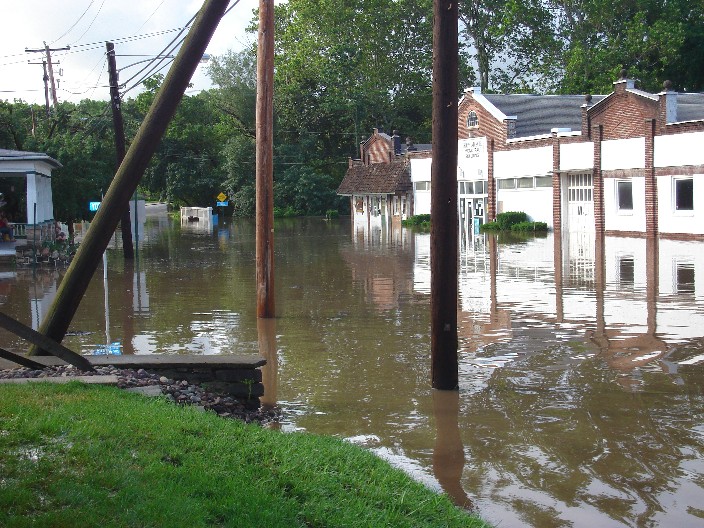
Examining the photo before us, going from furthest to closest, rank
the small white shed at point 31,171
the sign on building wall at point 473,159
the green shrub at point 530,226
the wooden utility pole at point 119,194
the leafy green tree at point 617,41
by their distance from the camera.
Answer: the leafy green tree at point 617,41 < the sign on building wall at point 473,159 < the green shrub at point 530,226 < the small white shed at point 31,171 < the wooden utility pole at point 119,194

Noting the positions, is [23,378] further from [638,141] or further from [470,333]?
[638,141]

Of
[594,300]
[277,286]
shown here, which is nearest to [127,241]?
[277,286]

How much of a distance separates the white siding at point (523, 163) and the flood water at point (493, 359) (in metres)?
16.2

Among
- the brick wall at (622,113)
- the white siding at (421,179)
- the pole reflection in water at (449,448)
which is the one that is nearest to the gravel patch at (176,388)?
the pole reflection in water at (449,448)

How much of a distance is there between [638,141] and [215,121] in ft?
220

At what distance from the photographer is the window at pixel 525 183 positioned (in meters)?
45.6

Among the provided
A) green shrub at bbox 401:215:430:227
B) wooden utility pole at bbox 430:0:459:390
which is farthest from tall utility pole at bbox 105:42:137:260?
green shrub at bbox 401:215:430:227

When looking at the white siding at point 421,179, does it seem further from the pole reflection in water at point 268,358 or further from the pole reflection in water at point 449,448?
the pole reflection in water at point 449,448

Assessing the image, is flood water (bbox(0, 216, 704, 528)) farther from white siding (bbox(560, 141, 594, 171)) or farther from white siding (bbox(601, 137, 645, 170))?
white siding (bbox(560, 141, 594, 171))

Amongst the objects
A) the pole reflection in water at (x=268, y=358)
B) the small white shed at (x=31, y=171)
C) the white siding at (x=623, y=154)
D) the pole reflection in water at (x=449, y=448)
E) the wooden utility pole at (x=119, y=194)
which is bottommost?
the pole reflection in water at (x=449, y=448)

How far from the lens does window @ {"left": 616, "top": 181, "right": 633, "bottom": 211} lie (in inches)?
1485

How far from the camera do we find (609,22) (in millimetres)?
60656

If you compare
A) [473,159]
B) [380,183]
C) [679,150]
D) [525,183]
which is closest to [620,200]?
[679,150]

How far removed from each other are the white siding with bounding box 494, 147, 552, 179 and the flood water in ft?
53.2
